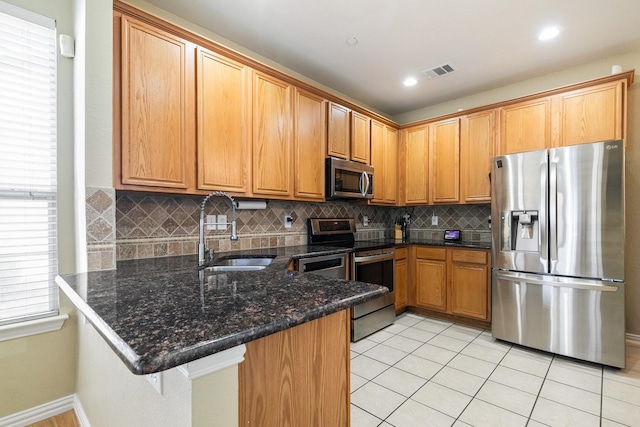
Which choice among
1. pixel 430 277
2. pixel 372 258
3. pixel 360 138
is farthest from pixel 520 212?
pixel 360 138

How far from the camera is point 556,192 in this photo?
2576 mm

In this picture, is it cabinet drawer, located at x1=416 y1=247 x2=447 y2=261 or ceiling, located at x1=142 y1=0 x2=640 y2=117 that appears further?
cabinet drawer, located at x1=416 y1=247 x2=447 y2=261

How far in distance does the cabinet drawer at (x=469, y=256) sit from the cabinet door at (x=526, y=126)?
1144 millimetres

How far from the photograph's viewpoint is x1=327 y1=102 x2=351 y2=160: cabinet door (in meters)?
3.11

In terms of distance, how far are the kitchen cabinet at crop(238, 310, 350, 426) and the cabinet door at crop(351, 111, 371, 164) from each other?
2.49m

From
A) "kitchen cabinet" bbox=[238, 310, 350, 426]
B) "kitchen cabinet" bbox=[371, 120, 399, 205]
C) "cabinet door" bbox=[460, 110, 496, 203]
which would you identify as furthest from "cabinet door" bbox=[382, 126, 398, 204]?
"kitchen cabinet" bbox=[238, 310, 350, 426]

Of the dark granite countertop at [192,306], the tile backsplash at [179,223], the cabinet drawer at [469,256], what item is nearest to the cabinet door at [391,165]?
the tile backsplash at [179,223]

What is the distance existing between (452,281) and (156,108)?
3327 mm

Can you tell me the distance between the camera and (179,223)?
2.32 meters

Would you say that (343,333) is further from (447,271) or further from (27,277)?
(447,271)

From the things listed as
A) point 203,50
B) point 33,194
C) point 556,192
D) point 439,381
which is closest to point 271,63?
point 203,50

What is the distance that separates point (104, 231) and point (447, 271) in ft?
10.8

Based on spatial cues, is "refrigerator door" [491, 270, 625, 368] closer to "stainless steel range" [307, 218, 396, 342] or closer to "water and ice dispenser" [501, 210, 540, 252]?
"water and ice dispenser" [501, 210, 540, 252]

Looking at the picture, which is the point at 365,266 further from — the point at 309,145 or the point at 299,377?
the point at 299,377
